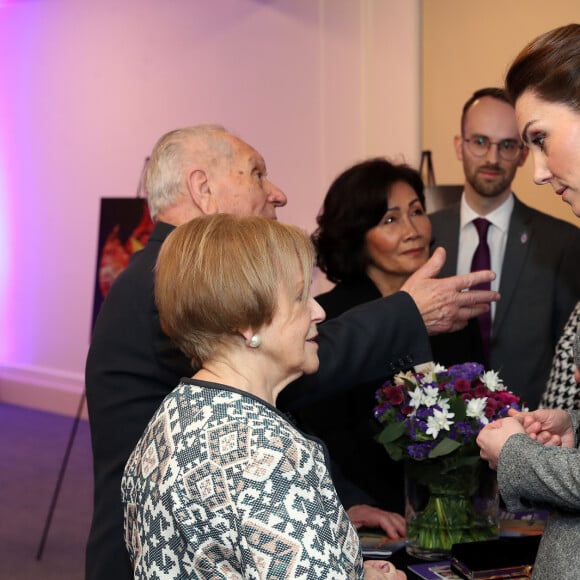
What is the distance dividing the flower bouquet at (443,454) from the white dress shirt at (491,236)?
175 centimetres

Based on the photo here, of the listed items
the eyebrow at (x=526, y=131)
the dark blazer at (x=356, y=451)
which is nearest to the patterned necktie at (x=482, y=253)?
the dark blazer at (x=356, y=451)

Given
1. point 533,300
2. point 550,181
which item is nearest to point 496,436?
point 550,181

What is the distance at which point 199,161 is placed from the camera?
2549 mm

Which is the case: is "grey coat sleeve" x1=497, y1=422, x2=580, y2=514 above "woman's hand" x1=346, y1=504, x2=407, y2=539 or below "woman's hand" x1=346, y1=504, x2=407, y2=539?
above

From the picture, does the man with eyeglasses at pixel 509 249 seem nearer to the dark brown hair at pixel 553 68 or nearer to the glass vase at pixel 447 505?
the glass vase at pixel 447 505

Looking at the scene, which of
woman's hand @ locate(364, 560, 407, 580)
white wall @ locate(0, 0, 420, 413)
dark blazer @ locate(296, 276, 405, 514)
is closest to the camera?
woman's hand @ locate(364, 560, 407, 580)

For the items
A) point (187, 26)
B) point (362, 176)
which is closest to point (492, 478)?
point (362, 176)

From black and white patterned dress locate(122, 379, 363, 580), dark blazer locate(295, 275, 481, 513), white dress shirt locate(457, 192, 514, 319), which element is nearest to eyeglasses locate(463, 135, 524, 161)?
white dress shirt locate(457, 192, 514, 319)

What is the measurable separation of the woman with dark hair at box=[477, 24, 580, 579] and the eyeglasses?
93.3 inches

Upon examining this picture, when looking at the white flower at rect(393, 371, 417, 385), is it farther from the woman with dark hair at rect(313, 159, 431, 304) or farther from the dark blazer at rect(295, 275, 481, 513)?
the woman with dark hair at rect(313, 159, 431, 304)

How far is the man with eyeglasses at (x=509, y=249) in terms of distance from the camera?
3828mm

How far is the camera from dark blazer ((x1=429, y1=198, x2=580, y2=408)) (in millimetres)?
3811

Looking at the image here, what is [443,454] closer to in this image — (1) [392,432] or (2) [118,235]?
(1) [392,432]

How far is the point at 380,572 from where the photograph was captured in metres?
1.77
